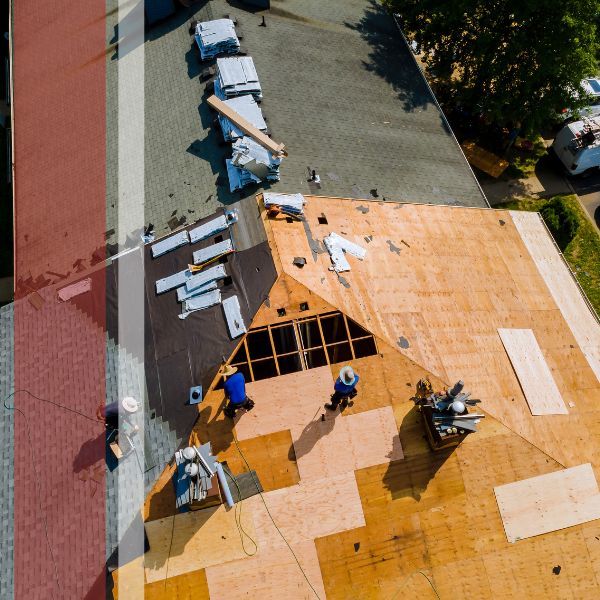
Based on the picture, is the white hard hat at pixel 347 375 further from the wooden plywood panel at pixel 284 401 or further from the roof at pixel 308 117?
the roof at pixel 308 117

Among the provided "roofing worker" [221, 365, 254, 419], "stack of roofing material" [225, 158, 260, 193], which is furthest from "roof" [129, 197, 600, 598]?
"stack of roofing material" [225, 158, 260, 193]

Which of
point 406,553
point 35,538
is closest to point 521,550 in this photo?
point 406,553

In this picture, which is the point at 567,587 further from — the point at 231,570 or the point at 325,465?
the point at 231,570

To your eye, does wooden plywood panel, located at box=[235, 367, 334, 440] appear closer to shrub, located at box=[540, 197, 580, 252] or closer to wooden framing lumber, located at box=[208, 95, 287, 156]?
wooden framing lumber, located at box=[208, 95, 287, 156]

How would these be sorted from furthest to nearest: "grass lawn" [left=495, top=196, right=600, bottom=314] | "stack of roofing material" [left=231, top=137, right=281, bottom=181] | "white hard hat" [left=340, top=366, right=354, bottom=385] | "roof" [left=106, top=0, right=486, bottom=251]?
1. "grass lawn" [left=495, top=196, right=600, bottom=314]
2. "roof" [left=106, top=0, right=486, bottom=251]
3. "stack of roofing material" [left=231, top=137, right=281, bottom=181]
4. "white hard hat" [left=340, top=366, right=354, bottom=385]

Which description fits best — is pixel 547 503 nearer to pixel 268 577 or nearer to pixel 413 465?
pixel 413 465

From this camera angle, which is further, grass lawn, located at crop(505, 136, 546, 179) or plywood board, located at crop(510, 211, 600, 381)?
grass lawn, located at crop(505, 136, 546, 179)

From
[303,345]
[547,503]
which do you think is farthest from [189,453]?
[547,503]
